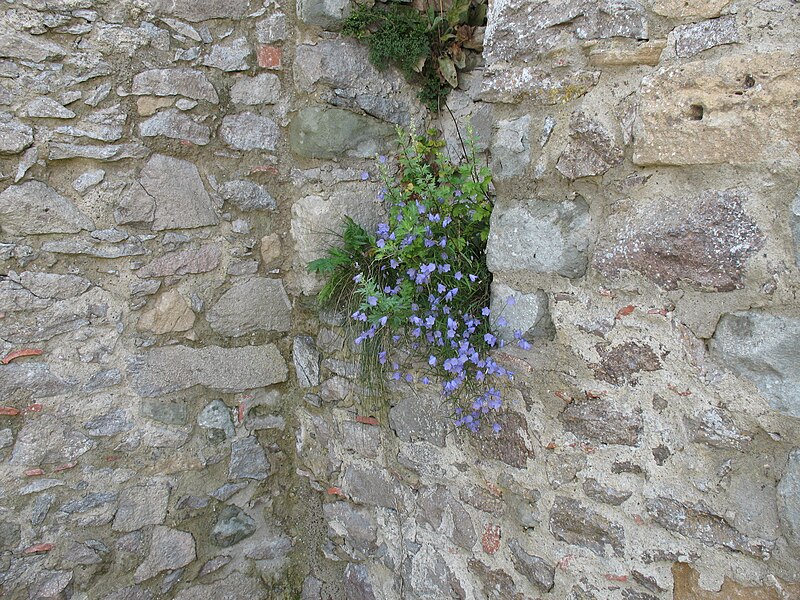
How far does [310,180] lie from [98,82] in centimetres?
75

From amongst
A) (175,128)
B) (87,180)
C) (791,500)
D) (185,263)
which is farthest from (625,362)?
(87,180)

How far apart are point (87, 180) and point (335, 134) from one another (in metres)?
0.84

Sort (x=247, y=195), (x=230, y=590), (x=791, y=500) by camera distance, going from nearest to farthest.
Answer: (x=791, y=500)
(x=247, y=195)
(x=230, y=590)

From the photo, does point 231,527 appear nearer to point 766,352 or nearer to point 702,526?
point 702,526

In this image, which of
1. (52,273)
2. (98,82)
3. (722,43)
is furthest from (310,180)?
(722,43)

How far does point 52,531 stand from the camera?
203 centimetres

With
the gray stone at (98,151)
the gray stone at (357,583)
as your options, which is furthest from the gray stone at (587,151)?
the gray stone at (357,583)

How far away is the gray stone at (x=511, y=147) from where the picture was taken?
1.58 m

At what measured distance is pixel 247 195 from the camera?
7.41 feet

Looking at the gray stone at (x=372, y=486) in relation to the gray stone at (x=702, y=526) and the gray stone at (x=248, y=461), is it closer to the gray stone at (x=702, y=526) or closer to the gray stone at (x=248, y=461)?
the gray stone at (x=248, y=461)

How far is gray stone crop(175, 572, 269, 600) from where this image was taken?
7.52 ft

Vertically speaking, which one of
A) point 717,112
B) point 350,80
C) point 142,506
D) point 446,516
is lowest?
point 142,506

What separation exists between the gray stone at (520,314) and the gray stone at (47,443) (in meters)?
1.44

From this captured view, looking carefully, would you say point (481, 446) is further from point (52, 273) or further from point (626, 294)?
point (52, 273)
